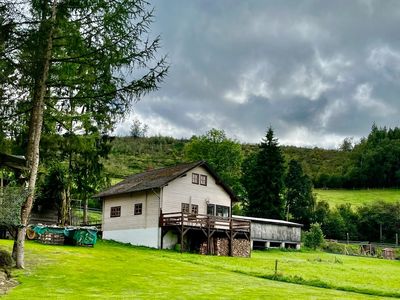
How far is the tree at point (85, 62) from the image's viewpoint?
17.4 meters

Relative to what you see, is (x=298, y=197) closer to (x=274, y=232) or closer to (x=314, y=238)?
(x=314, y=238)

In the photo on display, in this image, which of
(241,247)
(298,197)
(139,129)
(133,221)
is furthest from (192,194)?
(139,129)

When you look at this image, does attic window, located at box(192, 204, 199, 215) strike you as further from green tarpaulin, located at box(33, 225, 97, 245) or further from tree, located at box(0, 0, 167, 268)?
tree, located at box(0, 0, 167, 268)

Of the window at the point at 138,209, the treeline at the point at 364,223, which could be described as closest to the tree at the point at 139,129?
the treeline at the point at 364,223

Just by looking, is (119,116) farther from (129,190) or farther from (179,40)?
(129,190)

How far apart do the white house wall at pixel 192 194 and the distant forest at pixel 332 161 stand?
40638 mm

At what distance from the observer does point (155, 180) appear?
128 feet

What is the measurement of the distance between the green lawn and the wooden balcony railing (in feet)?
151

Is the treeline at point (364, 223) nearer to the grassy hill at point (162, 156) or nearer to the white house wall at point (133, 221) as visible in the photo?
the grassy hill at point (162, 156)

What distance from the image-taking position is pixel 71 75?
18.4m

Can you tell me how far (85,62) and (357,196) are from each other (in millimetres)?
79615

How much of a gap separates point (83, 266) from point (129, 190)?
19091 mm

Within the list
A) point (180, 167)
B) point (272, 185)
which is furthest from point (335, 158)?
point (180, 167)

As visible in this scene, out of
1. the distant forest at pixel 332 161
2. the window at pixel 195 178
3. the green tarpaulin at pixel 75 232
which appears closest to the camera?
the green tarpaulin at pixel 75 232
